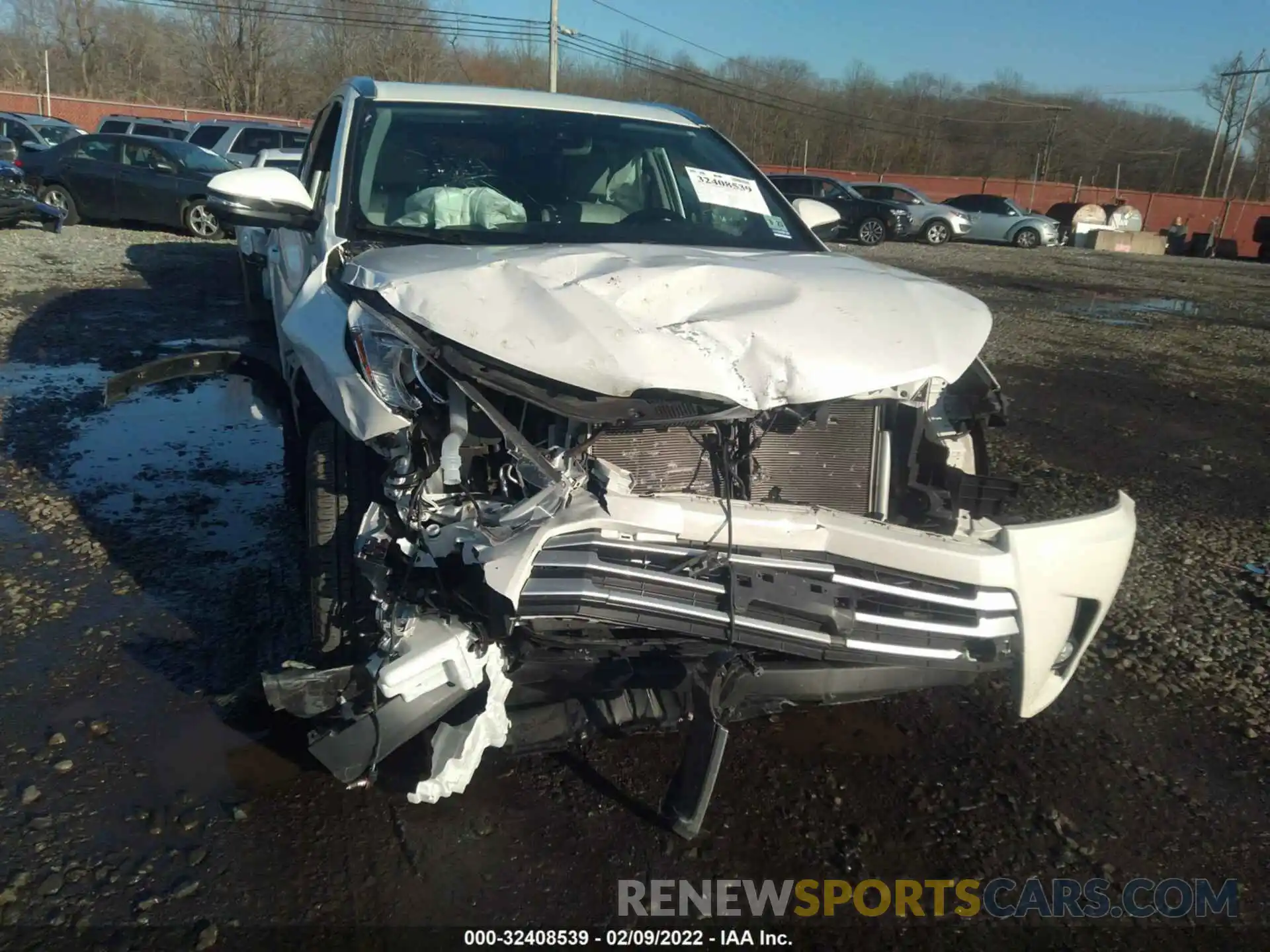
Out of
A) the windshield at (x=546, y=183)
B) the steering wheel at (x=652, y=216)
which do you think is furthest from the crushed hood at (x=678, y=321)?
the steering wheel at (x=652, y=216)

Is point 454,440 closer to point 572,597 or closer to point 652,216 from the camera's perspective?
point 572,597

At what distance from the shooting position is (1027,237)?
26.4m

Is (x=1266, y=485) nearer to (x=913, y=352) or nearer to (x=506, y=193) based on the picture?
(x=913, y=352)

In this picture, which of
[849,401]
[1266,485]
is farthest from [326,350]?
[1266,485]

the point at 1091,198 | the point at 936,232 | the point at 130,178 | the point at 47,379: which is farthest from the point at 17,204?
the point at 1091,198

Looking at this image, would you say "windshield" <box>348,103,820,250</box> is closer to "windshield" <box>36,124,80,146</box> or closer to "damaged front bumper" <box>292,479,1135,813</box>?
"damaged front bumper" <box>292,479,1135,813</box>

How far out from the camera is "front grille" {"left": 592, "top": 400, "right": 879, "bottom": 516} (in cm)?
260

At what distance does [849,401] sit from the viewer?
109 inches

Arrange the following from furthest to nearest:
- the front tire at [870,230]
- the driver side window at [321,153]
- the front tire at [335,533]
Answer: the front tire at [870,230] → the driver side window at [321,153] → the front tire at [335,533]

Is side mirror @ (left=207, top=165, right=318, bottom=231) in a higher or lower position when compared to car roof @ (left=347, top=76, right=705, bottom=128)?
lower

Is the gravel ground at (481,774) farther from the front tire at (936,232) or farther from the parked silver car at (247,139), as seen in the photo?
the front tire at (936,232)

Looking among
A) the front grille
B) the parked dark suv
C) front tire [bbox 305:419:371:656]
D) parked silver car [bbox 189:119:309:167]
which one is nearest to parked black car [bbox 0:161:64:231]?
parked silver car [bbox 189:119:309:167]

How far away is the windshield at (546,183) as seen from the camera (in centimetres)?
335

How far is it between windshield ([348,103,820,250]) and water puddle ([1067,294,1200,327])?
964 cm
